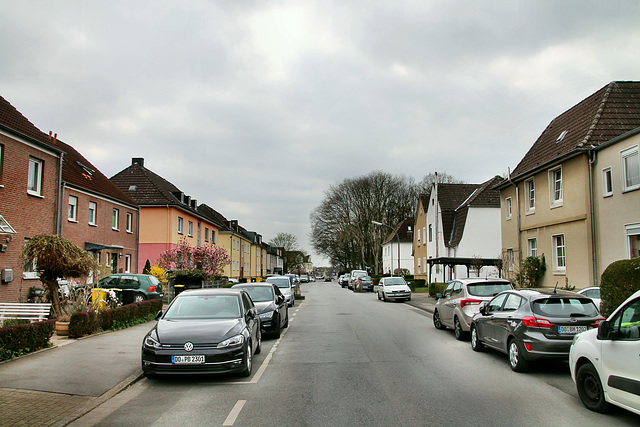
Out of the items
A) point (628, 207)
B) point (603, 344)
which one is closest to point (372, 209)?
point (628, 207)

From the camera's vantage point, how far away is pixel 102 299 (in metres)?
15.7

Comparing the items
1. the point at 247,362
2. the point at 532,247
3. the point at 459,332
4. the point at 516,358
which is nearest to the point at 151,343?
the point at 247,362

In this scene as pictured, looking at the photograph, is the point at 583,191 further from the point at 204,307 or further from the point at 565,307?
the point at 204,307

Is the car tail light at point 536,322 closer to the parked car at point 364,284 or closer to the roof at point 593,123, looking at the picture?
the roof at point 593,123

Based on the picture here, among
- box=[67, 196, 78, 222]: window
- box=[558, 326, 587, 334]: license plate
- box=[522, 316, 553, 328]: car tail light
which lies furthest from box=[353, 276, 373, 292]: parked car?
box=[558, 326, 587, 334]: license plate

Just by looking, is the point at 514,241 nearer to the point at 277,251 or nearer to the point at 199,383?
the point at 199,383

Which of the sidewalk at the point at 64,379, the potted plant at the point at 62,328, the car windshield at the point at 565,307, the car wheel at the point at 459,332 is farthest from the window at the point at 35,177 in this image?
the car windshield at the point at 565,307

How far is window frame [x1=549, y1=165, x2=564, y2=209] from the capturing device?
2154 centimetres

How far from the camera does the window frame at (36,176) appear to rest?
21.2 metres

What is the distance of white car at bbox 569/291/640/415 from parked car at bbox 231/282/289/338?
8341 mm

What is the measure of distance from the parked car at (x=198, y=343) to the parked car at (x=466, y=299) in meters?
6.29

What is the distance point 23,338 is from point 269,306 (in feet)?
19.7

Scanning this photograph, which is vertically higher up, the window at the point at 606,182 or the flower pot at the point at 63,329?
the window at the point at 606,182

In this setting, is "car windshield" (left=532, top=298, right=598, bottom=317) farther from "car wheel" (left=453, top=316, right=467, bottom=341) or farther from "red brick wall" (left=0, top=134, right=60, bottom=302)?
"red brick wall" (left=0, top=134, right=60, bottom=302)
